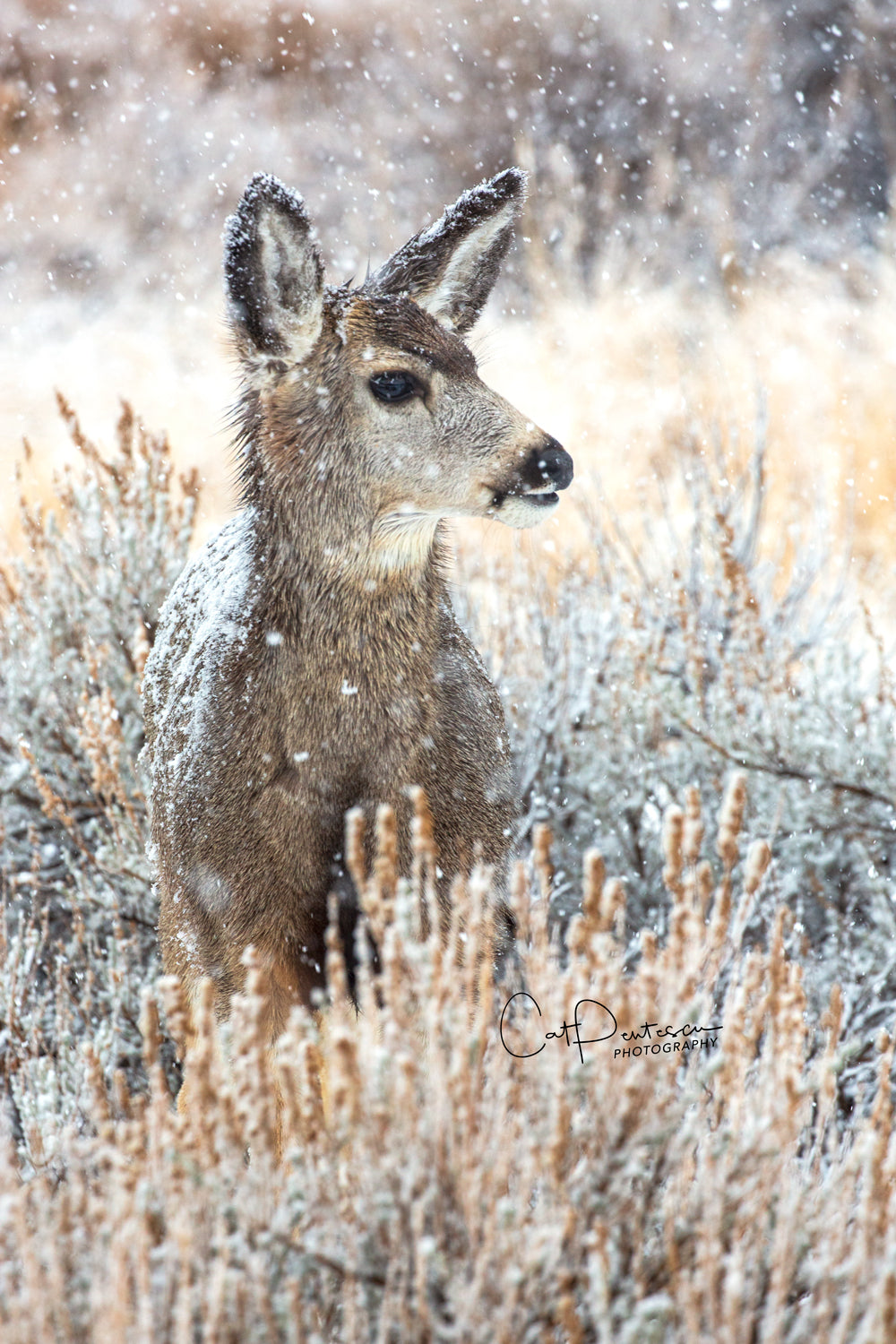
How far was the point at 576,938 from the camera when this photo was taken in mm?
1893

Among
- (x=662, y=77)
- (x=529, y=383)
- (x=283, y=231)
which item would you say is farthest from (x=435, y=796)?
(x=662, y=77)

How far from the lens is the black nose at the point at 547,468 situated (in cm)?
279

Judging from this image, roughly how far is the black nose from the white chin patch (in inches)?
1.4

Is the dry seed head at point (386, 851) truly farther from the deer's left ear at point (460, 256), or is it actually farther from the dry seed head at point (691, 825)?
the deer's left ear at point (460, 256)

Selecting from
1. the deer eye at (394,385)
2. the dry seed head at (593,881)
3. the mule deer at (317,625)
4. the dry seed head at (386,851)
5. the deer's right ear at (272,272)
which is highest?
the deer's right ear at (272,272)

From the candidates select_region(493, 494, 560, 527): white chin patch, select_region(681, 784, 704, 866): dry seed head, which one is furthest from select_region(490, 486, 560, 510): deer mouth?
select_region(681, 784, 704, 866): dry seed head

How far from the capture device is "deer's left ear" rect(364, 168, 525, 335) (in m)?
3.27

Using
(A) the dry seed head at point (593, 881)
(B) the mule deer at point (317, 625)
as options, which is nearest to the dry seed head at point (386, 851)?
(A) the dry seed head at point (593, 881)

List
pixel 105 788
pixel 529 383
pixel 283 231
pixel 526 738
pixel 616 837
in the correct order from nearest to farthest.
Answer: pixel 283 231
pixel 105 788
pixel 616 837
pixel 526 738
pixel 529 383

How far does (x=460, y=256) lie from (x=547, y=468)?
0.89 meters

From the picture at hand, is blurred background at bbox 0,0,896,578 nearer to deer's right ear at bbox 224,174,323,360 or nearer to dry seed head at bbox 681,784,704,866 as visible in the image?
deer's right ear at bbox 224,174,323,360

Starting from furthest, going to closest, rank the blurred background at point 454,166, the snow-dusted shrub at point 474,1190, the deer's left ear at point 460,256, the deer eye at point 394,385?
the blurred background at point 454,166
the deer's left ear at point 460,256
the deer eye at point 394,385
the snow-dusted shrub at point 474,1190

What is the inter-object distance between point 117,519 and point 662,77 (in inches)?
521

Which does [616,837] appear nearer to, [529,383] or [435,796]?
[435,796]
